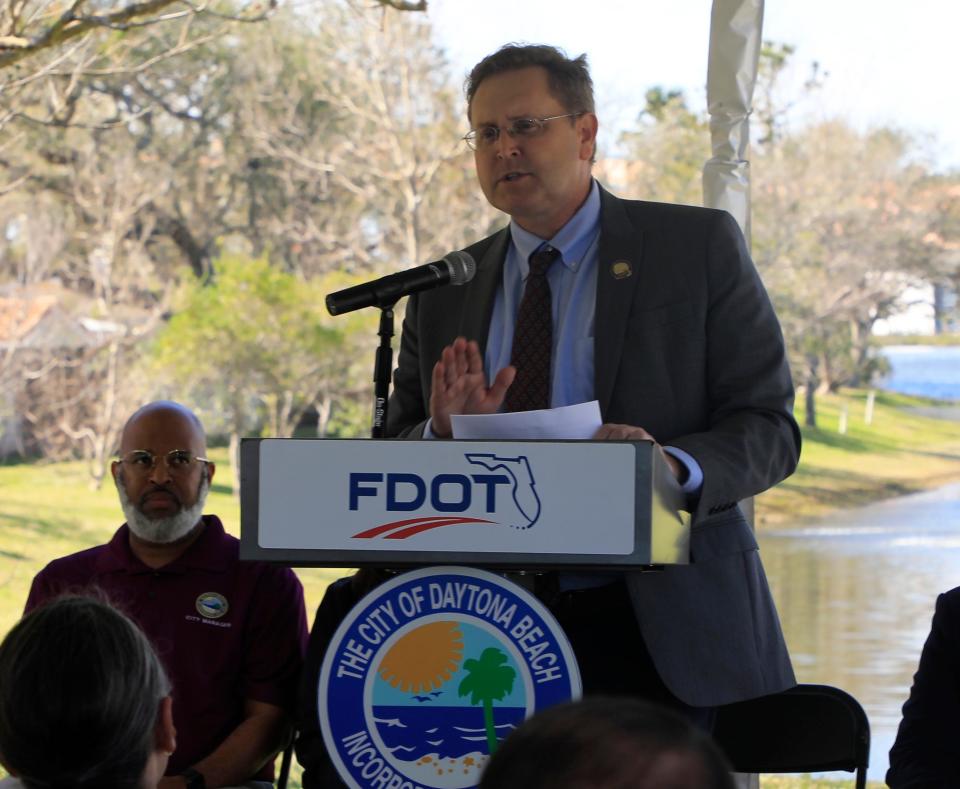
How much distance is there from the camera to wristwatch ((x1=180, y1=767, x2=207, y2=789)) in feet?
8.31

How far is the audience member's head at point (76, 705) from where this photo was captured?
1.34 metres

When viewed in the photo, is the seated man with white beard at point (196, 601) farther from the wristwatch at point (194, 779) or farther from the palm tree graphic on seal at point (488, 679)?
the palm tree graphic on seal at point (488, 679)

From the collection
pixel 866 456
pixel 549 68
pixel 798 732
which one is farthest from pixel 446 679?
pixel 866 456

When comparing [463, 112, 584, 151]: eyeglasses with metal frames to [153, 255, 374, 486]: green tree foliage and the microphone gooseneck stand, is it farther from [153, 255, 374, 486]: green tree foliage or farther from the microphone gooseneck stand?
[153, 255, 374, 486]: green tree foliage

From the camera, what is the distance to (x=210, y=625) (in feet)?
9.27

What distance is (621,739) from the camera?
2.36 ft

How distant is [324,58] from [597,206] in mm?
11848

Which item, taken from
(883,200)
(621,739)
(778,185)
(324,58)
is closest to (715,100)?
(621,739)

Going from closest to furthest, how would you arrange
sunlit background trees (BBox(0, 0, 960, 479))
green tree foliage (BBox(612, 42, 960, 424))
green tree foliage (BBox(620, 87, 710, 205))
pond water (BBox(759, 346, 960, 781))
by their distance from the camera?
pond water (BBox(759, 346, 960, 781)) → green tree foliage (BBox(612, 42, 960, 424)) → green tree foliage (BBox(620, 87, 710, 205)) → sunlit background trees (BBox(0, 0, 960, 479))

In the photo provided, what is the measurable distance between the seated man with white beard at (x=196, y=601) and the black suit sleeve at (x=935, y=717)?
1.24 meters

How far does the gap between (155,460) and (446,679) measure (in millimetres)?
1572

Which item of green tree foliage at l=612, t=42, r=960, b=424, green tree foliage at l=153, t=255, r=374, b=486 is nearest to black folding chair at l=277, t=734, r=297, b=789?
green tree foliage at l=612, t=42, r=960, b=424

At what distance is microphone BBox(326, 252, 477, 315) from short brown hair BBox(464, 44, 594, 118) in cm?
33

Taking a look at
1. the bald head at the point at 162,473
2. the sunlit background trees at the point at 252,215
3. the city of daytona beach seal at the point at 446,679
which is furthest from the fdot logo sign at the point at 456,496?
the sunlit background trees at the point at 252,215
